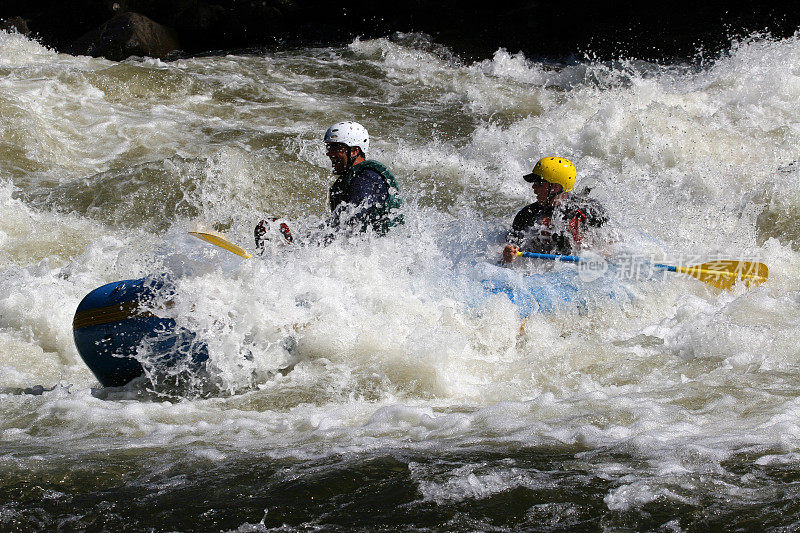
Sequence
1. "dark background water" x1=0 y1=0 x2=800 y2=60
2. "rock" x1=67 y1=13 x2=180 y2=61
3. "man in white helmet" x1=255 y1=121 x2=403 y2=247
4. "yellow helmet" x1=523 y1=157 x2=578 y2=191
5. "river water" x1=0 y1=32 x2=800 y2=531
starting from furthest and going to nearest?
1. "dark background water" x1=0 y1=0 x2=800 y2=60
2. "rock" x1=67 y1=13 x2=180 y2=61
3. "yellow helmet" x1=523 y1=157 x2=578 y2=191
4. "man in white helmet" x1=255 y1=121 x2=403 y2=247
5. "river water" x1=0 y1=32 x2=800 y2=531

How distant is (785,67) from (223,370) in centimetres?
949

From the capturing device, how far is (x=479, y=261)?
5555mm

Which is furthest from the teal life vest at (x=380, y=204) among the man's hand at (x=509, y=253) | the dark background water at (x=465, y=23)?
the dark background water at (x=465, y=23)

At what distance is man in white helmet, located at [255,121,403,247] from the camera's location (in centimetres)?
494

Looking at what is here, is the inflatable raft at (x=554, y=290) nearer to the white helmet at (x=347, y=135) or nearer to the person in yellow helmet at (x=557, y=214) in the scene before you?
the person in yellow helmet at (x=557, y=214)

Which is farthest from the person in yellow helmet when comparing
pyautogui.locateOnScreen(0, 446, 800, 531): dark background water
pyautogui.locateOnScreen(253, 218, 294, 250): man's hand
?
pyautogui.locateOnScreen(0, 446, 800, 531): dark background water

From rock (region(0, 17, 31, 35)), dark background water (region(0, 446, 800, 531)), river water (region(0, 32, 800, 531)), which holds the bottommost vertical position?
dark background water (region(0, 446, 800, 531))

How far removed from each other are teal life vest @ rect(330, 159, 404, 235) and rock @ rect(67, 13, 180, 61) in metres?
11.2

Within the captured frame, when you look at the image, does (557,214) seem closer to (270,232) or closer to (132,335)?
(270,232)

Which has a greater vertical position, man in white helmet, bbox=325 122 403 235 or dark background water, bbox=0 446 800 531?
man in white helmet, bbox=325 122 403 235

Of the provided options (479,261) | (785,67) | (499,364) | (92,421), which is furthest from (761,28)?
(92,421)

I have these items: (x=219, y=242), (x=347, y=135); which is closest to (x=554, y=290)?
(x=347, y=135)

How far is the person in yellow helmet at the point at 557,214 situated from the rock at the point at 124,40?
11520mm

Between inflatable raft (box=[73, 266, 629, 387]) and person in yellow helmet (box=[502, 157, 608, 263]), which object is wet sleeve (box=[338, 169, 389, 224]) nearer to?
person in yellow helmet (box=[502, 157, 608, 263])
